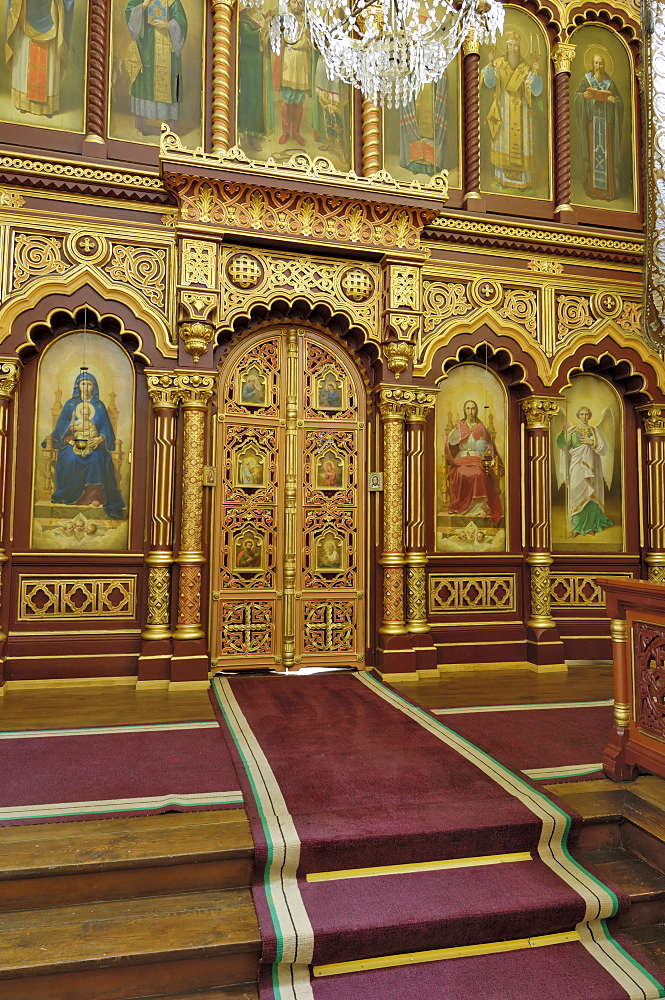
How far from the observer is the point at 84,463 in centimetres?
591

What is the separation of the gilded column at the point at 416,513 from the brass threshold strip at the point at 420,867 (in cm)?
321

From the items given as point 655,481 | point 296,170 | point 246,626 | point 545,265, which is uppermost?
point 296,170

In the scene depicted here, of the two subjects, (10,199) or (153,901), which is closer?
(153,901)

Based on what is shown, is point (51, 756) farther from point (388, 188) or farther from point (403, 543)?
point (388, 188)

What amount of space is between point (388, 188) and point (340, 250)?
2.30 ft

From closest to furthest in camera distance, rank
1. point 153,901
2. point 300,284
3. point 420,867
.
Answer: point 153,901, point 420,867, point 300,284

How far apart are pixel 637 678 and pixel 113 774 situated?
2.95 m

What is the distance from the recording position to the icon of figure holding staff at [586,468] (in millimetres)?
7184

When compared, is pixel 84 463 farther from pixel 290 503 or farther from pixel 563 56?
pixel 563 56

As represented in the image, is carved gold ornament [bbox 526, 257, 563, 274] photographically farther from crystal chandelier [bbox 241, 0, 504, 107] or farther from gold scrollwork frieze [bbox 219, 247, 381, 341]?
crystal chandelier [bbox 241, 0, 504, 107]

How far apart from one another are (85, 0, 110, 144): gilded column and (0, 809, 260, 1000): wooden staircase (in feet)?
18.2

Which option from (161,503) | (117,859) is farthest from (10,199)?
(117,859)

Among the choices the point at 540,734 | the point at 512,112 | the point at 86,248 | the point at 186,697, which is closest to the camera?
the point at 540,734

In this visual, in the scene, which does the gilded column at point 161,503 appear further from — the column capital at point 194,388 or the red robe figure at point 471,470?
the red robe figure at point 471,470
